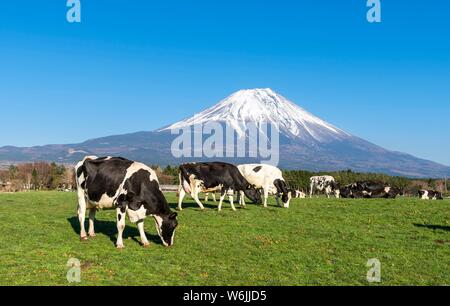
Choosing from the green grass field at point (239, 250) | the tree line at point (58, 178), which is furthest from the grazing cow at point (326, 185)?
the tree line at point (58, 178)

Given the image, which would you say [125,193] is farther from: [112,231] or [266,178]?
[266,178]

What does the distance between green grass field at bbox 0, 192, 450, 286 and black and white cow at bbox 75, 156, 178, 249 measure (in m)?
0.70

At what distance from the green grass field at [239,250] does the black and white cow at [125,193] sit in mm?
702

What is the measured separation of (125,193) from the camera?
43.7ft

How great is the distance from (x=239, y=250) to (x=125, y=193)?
367 centimetres

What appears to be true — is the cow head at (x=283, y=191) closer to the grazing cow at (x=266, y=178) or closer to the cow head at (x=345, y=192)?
the grazing cow at (x=266, y=178)

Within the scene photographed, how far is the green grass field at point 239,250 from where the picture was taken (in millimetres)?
10172

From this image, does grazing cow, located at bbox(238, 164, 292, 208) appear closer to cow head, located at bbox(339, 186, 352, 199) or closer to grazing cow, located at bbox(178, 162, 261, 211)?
grazing cow, located at bbox(178, 162, 261, 211)
